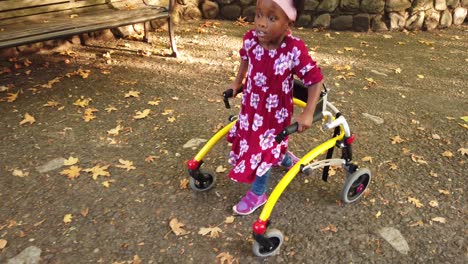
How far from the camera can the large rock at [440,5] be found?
22.7ft

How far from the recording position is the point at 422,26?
23.1ft

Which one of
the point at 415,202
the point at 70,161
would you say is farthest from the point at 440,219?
the point at 70,161

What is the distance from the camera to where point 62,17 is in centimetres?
504

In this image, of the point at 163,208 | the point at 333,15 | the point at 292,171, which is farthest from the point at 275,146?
the point at 333,15

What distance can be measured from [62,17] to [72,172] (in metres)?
2.81

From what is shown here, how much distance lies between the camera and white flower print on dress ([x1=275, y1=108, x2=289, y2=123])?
2.34 meters

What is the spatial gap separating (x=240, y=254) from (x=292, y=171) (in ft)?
2.10

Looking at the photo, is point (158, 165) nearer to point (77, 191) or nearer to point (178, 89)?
point (77, 191)

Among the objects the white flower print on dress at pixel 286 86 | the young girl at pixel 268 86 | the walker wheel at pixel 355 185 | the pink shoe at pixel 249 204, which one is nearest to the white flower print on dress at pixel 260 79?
the young girl at pixel 268 86

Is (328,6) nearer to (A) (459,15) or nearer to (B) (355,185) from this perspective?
(A) (459,15)

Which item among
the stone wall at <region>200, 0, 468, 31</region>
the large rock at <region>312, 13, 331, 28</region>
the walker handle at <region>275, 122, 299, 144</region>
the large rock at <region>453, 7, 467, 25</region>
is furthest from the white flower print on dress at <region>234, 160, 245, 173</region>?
the large rock at <region>453, 7, 467, 25</region>

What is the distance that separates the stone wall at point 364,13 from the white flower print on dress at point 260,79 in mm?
4867

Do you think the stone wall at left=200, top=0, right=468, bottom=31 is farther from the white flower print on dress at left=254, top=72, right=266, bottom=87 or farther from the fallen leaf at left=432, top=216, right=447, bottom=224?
the white flower print on dress at left=254, top=72, right=266, bottom=87

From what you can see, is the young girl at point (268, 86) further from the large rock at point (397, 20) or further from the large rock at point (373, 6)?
the large rock at point (397, 20)
